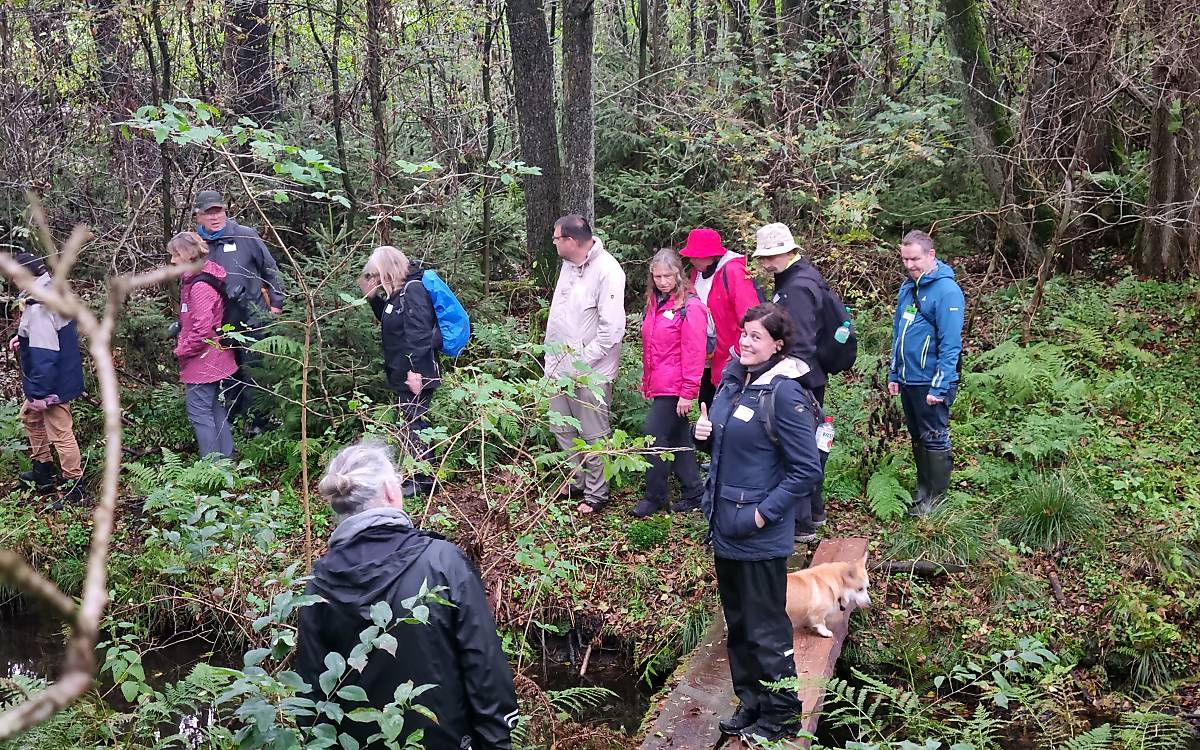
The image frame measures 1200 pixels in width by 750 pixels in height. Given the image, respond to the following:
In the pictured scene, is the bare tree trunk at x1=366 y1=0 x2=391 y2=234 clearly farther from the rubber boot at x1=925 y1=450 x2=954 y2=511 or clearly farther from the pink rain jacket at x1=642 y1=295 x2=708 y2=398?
the rubber boot at x1=925 y1=450 x2=954 y2=511


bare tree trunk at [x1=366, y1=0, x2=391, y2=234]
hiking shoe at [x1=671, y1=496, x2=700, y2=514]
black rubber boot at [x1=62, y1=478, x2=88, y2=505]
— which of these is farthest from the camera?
bare tree trunk at [x1=366, y1=0, x2=391, y2=234]

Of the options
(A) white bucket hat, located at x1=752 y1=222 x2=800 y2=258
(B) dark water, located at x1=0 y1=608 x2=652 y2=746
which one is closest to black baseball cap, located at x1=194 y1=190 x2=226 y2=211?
(B) dark water, located at x1=0 y1=608 x2=652 y2=746

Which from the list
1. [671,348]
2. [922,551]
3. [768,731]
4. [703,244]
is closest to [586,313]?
[671,348]

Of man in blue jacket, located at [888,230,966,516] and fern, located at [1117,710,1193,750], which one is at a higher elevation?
man in blue jacket, located at [888,230,966,516]

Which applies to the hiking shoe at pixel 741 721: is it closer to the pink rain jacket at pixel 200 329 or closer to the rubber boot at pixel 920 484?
the rubber boot at pixel 920 484

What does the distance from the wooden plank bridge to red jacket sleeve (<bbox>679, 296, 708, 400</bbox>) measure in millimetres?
1735

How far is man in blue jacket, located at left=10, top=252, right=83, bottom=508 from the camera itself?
26.0ft

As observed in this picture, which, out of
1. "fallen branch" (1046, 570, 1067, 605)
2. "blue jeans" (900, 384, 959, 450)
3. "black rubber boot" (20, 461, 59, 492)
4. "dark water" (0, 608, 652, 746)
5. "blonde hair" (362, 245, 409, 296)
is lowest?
"dark water" (0, 608, 652, 746)

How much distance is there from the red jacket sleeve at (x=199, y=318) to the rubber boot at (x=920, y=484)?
227 inches

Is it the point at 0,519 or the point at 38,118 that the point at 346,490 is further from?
the point at 38,118

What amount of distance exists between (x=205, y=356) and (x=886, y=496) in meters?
5.71

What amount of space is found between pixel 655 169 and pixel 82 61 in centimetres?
625

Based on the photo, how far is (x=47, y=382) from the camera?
805 cm

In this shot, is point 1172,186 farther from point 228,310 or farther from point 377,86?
point 228,310
